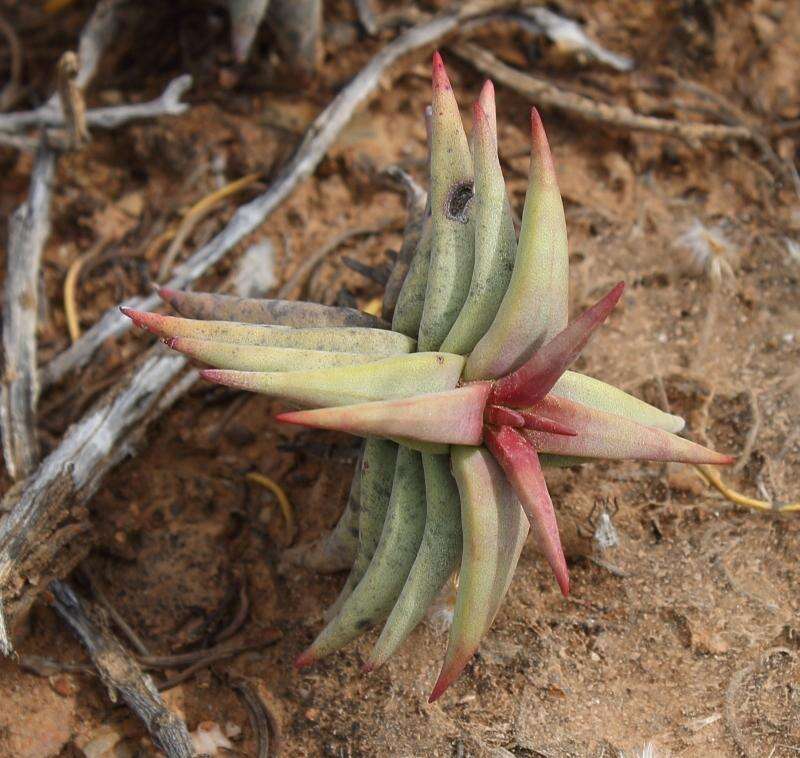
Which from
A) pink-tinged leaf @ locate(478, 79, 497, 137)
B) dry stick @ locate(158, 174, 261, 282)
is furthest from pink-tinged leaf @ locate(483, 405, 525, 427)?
dry stick @ locate(158, 174, 261, 282)

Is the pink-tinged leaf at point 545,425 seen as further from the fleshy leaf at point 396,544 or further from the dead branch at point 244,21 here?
the dead branch at point 244,21

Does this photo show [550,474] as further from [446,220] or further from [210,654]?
[210,654]

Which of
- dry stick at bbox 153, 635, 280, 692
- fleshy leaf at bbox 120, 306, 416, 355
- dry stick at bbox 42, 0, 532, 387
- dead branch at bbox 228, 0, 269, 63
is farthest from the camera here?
dead branch at bbox 228, 0, 269, 63

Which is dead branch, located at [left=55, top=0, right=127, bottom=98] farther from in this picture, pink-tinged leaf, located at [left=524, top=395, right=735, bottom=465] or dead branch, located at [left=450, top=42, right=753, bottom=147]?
pink-tinged leaf, located at [left=524, top=395, right=735, bottom=465]

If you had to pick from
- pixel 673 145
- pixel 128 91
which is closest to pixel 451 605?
Result: pixel 673 145

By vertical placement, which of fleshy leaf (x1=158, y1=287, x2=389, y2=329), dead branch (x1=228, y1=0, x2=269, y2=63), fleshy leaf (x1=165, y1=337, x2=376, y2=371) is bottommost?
fleshy leaf (x1=158, y1=287, x2=389, y2=329)

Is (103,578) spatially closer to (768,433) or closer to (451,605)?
(451,605)

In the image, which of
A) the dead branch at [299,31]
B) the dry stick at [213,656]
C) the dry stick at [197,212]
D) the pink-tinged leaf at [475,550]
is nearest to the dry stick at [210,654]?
the dry stick at [213,656]
